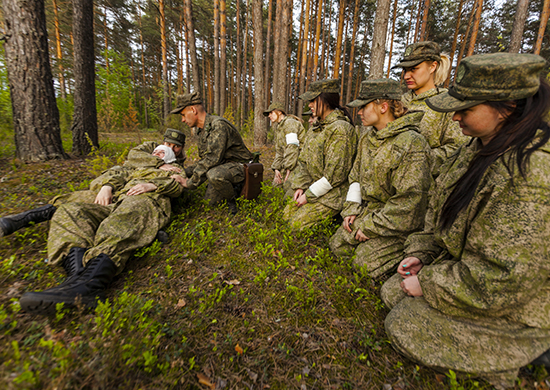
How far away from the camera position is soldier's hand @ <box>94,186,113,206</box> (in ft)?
10.9

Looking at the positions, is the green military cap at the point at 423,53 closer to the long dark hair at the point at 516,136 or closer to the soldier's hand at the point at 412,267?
the long dark hair at the point at 516,136

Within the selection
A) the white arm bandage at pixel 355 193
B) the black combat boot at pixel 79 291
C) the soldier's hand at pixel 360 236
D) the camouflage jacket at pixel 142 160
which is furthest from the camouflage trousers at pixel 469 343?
the camouflage jacket at pixel 142 160

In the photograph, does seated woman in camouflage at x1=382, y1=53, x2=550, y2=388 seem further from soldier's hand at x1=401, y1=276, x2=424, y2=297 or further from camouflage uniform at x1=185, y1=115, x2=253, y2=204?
camouflage uniform at x1=185, y1=115, x2=253, y2=204

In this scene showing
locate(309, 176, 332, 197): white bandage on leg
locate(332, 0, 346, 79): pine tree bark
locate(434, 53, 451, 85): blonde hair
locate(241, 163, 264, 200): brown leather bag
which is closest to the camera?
locate(434, 53, 451, 85): blonde hair

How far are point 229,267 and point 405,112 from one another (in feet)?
9.14

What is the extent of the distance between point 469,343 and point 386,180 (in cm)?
161

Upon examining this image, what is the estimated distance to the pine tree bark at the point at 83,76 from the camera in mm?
5770

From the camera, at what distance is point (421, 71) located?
3062 mm

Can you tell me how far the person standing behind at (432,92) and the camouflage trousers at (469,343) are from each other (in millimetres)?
1673

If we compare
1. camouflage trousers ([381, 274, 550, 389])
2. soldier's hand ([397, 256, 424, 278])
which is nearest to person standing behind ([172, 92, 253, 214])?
soldier's hand ([397, 256, 424, 278])

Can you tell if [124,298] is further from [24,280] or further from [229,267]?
[24,280]

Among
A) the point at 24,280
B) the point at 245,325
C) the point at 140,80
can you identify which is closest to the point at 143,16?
the point at 140,80

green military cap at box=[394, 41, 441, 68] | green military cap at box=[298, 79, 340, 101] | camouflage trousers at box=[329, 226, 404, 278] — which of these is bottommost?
camouflage trousers at box=[329, 226, 404, 278]

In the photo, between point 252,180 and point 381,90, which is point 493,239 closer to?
point 381,90
